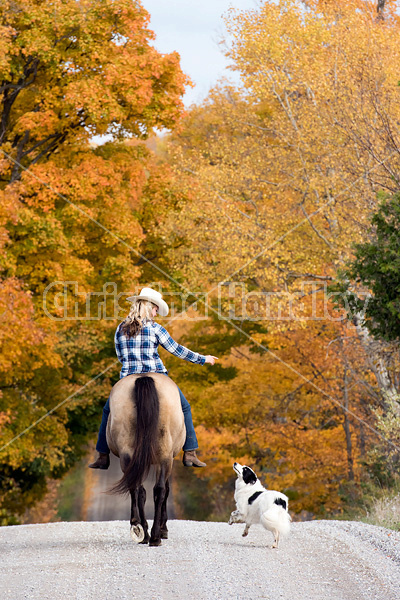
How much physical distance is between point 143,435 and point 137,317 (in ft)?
4.53

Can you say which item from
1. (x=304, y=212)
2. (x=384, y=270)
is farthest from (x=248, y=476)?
(x=304, y=212)

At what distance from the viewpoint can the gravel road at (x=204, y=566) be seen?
5.59 m

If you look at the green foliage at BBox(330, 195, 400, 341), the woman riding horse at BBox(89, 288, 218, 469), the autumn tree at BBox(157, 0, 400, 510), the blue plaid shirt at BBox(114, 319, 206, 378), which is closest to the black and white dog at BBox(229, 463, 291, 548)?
the woman riding horse at BBox(89, 288, 218, 469)

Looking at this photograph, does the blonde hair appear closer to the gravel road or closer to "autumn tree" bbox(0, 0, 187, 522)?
the gravel road

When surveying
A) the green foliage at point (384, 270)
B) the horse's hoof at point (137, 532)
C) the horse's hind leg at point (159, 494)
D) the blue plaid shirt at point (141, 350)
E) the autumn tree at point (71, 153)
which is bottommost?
the horse's hoof at point (137, 532)

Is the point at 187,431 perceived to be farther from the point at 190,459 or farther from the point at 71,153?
the point at 71,153

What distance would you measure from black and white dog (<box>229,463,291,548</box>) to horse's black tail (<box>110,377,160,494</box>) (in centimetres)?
141

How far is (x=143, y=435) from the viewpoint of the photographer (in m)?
7.79

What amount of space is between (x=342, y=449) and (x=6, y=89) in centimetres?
1345

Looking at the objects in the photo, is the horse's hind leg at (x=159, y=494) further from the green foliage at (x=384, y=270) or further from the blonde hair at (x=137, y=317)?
the green foliage at (x=384, y=270)

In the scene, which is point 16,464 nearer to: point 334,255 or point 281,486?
point 281,486

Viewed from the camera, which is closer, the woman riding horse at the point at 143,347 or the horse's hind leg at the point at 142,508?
the horse's hind leg at the point at 142,508

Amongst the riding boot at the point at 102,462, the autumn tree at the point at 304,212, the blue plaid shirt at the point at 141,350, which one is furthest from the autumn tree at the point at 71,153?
the blue plaid shirt at the point at 141,350

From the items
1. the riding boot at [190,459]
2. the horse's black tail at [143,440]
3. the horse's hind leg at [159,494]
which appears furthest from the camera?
the riding boot at [190,459]
